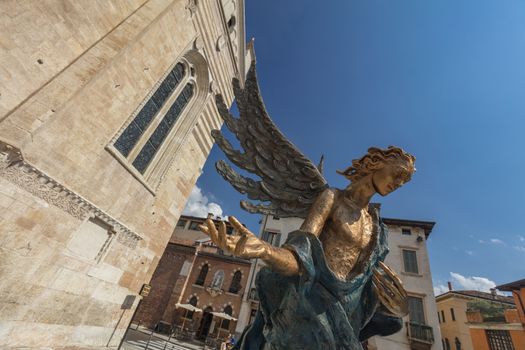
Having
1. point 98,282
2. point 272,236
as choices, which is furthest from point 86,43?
point 272,236

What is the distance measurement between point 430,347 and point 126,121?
20280 millimetres

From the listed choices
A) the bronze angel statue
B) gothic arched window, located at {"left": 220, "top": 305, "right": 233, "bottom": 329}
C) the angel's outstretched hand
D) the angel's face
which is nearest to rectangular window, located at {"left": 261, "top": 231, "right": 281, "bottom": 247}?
gothic arched window, located at {"left": 220, "top": 305, "right": 233, "bottom": 329}

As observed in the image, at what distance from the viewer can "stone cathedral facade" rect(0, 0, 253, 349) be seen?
15.0ft

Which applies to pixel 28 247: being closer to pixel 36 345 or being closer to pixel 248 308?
pixel 36 345

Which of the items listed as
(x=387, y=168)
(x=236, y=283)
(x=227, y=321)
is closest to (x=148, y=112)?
(x=387, y=168)

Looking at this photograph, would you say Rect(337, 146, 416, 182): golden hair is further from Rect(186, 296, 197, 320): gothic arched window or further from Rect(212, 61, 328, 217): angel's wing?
Rect(186, 296, 197, 320): gothic arched window

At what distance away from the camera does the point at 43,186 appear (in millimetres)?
4980

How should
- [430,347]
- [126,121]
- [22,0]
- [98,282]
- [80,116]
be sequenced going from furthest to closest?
[430,347] < [126,121] < [98,282] < [80,116] < [22,0]

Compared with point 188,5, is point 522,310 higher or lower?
lower

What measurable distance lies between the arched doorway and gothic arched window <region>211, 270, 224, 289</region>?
183 centimetres

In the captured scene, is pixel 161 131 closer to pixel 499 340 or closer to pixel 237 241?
pixel 237 241

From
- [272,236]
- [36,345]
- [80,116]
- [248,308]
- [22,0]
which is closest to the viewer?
[22,0]

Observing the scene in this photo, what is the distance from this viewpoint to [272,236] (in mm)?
20578

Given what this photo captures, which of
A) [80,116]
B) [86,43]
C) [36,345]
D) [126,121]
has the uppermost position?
[86,43]
